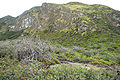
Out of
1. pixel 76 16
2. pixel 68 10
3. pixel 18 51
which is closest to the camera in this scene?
pixel 18 51

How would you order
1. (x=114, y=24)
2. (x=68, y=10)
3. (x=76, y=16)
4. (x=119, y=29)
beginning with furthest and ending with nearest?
(x=68, y=10) < (x=76, y=16) < (x=114, y=24) < (x=119, y=29)

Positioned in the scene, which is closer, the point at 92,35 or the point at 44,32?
the point at 92,35

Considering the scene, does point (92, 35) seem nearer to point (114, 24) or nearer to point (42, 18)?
point (114, 24)

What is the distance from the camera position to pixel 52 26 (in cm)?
6047

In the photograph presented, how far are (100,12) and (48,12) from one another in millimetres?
35430

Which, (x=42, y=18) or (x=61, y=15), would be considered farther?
(x=42, y=18)

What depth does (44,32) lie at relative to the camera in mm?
61281

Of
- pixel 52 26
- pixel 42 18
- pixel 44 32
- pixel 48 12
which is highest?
pixel 48 12

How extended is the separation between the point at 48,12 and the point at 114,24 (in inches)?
1725

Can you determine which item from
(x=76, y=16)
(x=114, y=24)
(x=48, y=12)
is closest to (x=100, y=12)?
(x=114, y=24)

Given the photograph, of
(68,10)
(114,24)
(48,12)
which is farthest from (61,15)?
(114,24)

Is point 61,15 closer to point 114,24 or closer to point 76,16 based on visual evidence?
point 76,16

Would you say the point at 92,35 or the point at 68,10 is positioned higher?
the point at 68,10

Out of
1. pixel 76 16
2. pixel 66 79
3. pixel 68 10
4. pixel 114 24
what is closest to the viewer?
pixel 66 79
